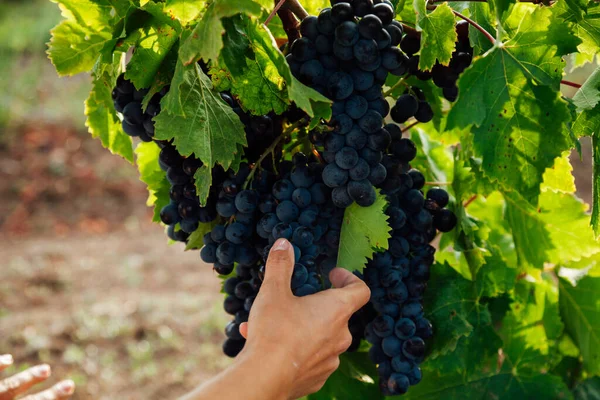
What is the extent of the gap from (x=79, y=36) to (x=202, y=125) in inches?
Result: 11.0

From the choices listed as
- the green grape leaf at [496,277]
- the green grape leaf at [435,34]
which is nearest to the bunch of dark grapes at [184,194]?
the green grape leaf at [435,34]

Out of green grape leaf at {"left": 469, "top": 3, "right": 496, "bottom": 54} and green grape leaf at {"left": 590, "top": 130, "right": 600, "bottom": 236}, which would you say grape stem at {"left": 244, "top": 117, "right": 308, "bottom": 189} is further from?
green grape leaf at {"left": 590, "top": 130, "right": 600, "bottom": 236}

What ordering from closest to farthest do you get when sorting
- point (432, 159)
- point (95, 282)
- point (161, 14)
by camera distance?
point (161, 14)
point (432, 159)
point (95, 282)

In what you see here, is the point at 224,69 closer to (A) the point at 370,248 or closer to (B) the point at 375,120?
(B) the point at 375,120

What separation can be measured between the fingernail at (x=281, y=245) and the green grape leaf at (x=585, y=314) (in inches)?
29.0

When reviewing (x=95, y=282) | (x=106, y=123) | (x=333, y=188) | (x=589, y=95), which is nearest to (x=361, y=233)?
(x=333, y=188)

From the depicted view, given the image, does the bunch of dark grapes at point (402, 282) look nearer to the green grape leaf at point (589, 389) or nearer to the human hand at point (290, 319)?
the human hand at point (290, 319)

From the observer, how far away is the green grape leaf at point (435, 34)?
35.0 inches

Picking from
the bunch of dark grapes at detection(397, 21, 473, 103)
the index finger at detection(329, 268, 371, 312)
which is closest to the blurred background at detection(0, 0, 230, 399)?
the index finger at detection(329, 268, 371, 312)

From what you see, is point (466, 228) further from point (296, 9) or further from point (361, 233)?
point (296, 9)

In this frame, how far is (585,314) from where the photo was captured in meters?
1.35

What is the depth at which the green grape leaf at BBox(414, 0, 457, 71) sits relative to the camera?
890 mm

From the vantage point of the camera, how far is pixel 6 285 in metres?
4.25

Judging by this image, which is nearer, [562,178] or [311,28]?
[311,28]
